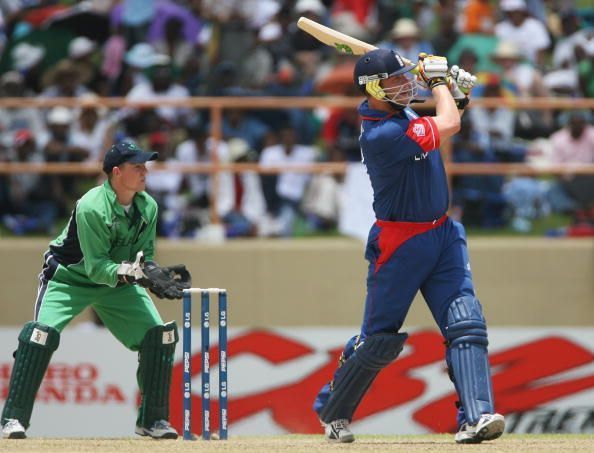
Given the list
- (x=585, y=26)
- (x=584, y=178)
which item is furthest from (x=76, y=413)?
(x=585, y=26)

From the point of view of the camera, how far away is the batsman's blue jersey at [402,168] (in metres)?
7.26

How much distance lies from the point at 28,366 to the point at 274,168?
4.30 meters

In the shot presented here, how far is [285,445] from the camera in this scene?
7.36m

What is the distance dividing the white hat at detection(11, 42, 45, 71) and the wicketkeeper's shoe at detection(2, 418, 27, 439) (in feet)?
21.9

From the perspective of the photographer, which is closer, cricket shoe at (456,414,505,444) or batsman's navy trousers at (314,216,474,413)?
cricket shoe at (456,414,505,444)

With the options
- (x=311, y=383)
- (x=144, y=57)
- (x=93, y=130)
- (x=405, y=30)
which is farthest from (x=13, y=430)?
(x=405, y=30)

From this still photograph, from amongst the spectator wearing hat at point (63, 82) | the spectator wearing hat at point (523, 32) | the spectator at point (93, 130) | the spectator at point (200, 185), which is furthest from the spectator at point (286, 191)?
the spectator wearing hat at point (523, 32)

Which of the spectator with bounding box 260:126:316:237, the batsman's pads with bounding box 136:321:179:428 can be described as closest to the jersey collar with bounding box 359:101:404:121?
the batsman's pads with bounding box 136:321:179:428

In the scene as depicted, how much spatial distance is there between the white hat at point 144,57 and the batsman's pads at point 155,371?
19.5 feet

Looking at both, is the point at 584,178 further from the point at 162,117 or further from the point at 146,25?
the point at 146,25

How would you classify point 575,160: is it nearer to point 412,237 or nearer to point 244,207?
point 244,207

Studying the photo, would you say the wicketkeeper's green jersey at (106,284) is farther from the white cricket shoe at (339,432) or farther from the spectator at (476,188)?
the spectator at (476,188)

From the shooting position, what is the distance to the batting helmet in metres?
7.37

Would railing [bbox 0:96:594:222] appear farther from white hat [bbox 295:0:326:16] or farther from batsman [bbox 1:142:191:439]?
batsman [bbox 1:142:191:439]
